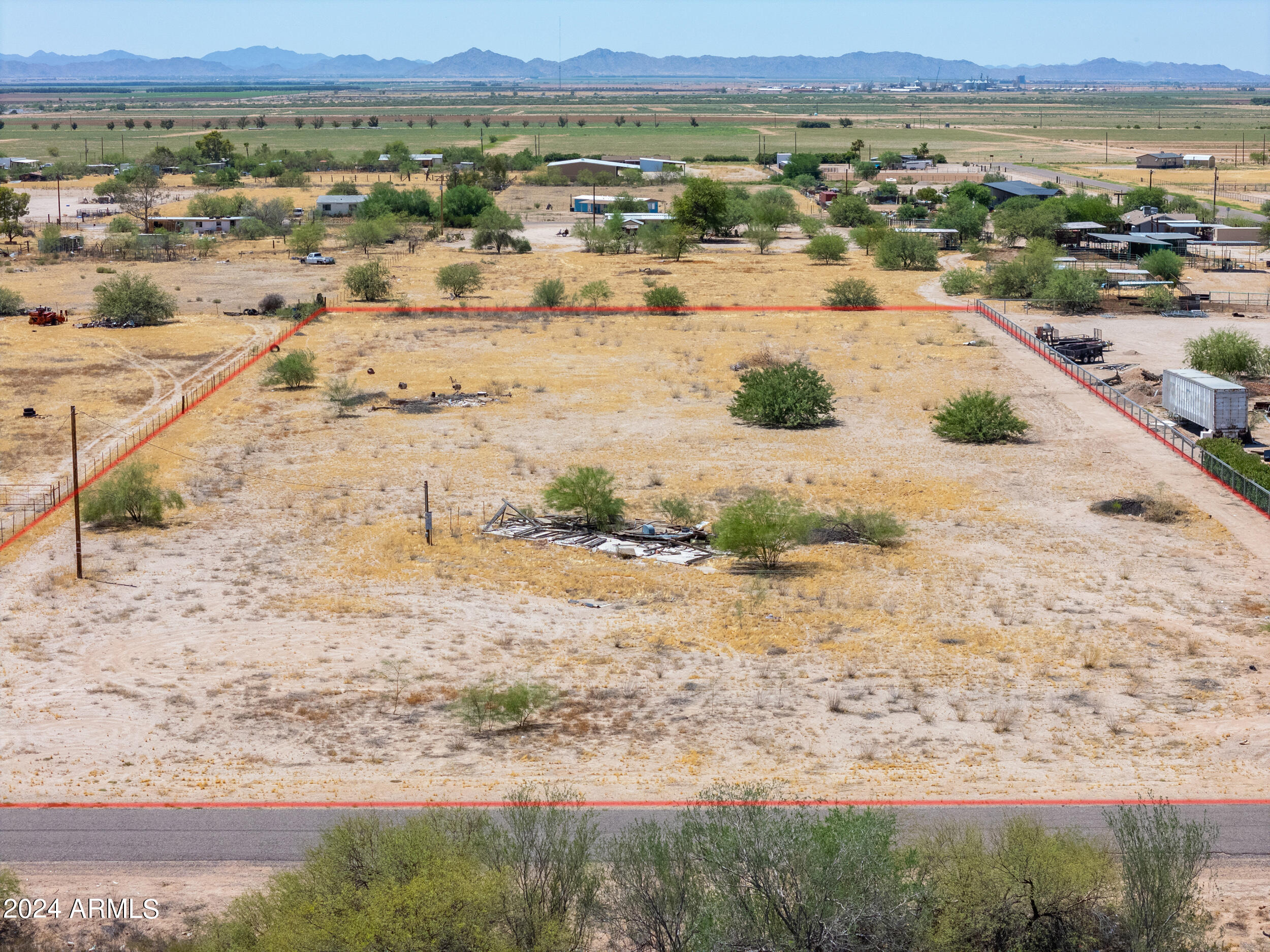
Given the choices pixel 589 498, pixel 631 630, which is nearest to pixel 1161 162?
pixel 589 498

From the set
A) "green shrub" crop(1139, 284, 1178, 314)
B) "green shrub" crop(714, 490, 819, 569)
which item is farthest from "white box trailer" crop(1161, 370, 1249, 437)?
"green shrub" crop(1139, 284, 1178, 314)

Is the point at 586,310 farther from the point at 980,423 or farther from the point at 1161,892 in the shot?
the point at 1161,892

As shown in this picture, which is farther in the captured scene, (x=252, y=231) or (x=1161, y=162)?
(x=1161, y=162)

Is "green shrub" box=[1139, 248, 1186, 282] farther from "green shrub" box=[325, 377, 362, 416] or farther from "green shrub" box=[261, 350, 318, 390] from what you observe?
"green shrub" box=[261, 350, 318, 390]

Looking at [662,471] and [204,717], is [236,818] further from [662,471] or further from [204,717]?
[662,471]

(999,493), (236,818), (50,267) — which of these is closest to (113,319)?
(50,267)

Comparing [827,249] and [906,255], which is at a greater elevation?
[827,249]
